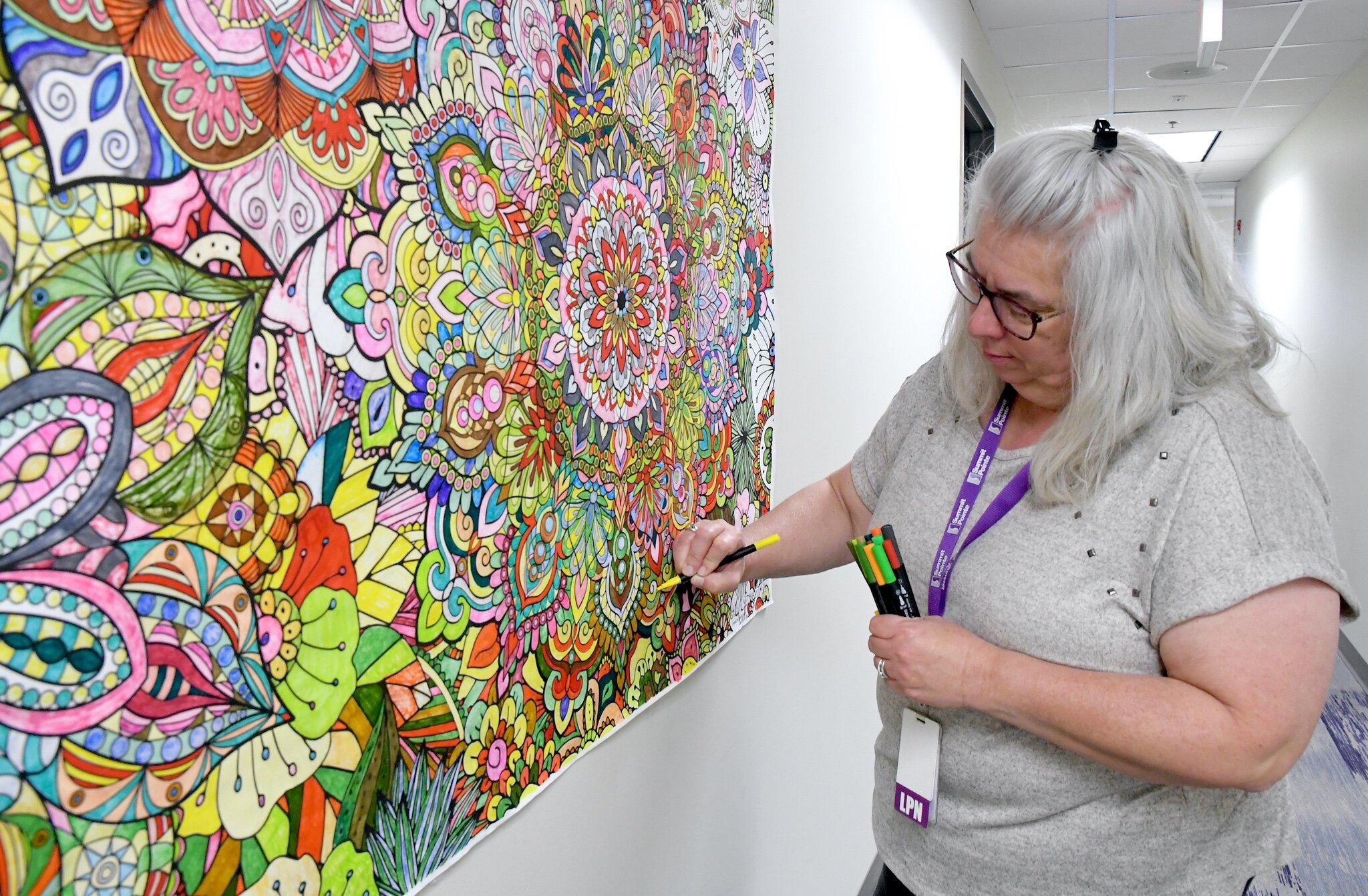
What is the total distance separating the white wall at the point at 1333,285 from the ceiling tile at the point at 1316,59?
0.15m

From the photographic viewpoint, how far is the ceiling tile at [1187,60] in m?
4.99

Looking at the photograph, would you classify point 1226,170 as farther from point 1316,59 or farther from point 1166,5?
point 1166,5

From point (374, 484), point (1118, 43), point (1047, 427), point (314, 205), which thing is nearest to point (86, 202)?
point (314, 205)

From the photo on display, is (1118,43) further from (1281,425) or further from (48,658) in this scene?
(48,658)

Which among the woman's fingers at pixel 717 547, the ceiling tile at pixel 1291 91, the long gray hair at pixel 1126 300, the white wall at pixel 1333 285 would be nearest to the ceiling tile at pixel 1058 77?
the ceiling tile at pixel 1291 91

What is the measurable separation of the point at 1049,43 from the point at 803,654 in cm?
383

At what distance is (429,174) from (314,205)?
0.14 metres

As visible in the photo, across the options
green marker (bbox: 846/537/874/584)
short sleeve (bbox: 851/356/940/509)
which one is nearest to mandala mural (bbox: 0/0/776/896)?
green marker (bbox: 846/537/874/584)

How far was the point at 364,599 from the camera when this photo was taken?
80 cm

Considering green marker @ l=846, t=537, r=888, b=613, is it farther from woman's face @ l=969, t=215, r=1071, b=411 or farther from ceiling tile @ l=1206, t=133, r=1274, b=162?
ceiling tile @ l=1206, t=133, r=1274, b=162

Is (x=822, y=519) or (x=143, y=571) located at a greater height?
(x=143, y=571)

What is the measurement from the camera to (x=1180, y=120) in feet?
21.7

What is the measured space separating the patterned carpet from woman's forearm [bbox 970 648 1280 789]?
1.75 metres

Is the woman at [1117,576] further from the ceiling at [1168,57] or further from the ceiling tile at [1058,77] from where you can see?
the ceiling tile at [1058,77]
